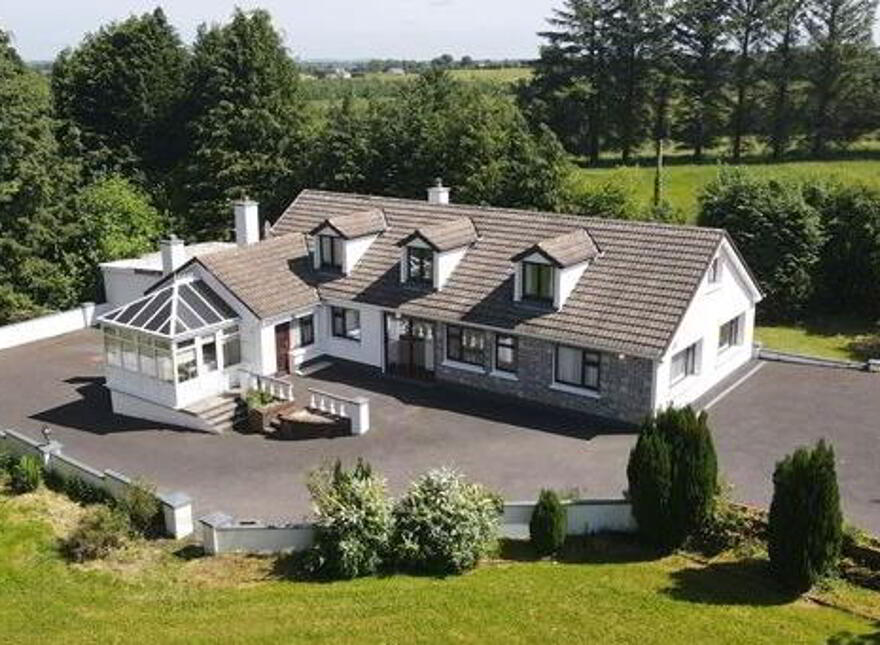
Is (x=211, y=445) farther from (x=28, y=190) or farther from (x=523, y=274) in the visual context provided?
(x=28, y=190)

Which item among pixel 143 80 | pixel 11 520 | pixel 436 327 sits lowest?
pixel 11 520

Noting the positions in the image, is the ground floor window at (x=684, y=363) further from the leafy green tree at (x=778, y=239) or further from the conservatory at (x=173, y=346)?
the conservatory at (x=173, y=346)

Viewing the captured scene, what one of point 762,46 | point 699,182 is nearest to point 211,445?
point 699,182

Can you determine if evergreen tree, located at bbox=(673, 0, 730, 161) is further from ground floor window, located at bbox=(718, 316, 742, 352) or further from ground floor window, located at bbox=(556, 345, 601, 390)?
ground floor window, located at bbox=(556, 345, 601, 390)

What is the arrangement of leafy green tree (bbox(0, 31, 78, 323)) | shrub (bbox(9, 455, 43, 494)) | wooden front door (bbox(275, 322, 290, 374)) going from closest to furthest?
shrub (bbox(9, 455, 43, 494)) < wooden front door (bbox(275, 322, 290, 374)) < leafy green tree (bbox(0, 31, 78, 323))

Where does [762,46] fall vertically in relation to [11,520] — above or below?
above

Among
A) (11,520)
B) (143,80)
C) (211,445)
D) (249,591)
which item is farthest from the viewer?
(143,80)

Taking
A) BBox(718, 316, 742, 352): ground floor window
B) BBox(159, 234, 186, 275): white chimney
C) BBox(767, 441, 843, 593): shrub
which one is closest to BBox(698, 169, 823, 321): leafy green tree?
BBox(718, 316, 742, 352): ground floor window

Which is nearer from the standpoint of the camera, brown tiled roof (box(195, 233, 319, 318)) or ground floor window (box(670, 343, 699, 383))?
ground floor window (box(670, 343, 699, 383))
